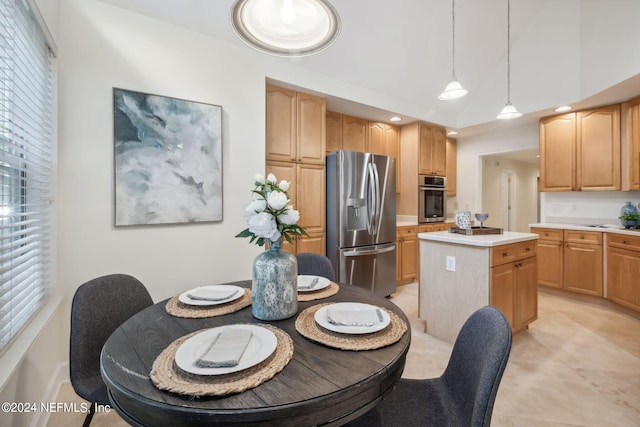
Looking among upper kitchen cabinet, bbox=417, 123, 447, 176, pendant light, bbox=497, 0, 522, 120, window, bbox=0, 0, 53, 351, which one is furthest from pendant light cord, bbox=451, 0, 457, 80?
window, bbox=0, 0, 53, 351

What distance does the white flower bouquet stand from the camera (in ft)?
3.37

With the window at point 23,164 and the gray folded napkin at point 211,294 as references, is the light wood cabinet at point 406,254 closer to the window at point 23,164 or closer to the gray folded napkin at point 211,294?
the gray folded napkin at point 211,294

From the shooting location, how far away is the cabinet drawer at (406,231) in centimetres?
402

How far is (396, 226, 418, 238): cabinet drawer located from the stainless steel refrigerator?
1.27 feet

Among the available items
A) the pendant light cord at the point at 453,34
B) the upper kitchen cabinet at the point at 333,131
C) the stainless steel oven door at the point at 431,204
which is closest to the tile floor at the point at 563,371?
the stainless steel oven door at the point at 431,204

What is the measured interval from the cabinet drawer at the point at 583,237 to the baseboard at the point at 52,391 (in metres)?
5.03

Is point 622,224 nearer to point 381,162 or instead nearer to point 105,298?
point 381,162

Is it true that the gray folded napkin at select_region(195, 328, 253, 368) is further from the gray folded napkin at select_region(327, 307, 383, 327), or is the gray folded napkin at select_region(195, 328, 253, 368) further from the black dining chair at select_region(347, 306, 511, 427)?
the black dining chair at select_region(347, 306, 511, 427)

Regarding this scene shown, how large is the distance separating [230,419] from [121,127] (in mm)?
2107

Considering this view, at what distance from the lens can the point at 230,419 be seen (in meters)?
0.62

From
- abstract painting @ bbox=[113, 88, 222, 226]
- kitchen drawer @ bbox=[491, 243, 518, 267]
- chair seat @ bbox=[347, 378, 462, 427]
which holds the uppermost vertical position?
abstract painting @ bbox=[113, 88, 222, 226]

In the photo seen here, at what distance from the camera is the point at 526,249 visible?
253cm

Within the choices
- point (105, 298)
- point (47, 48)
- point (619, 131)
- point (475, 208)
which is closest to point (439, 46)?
point (619, 131)

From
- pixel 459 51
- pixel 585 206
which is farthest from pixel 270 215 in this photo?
pixel 585 206
